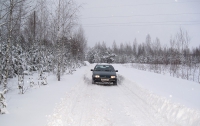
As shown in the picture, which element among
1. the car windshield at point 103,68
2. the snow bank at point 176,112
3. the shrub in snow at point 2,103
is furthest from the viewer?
the car windshield at point 103,68

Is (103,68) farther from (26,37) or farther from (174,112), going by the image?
(26,37)

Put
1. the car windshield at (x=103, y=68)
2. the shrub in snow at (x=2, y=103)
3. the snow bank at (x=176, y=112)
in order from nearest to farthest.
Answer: the shrub in snow at (x=2, y=103), the snow bank at (x=176, y=112), the car windshield at (x=103, y=68)

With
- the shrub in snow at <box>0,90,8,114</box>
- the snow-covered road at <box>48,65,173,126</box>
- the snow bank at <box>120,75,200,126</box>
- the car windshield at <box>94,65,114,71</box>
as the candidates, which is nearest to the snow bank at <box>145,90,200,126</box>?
the snow bank at <box>120,75,200,126</box>

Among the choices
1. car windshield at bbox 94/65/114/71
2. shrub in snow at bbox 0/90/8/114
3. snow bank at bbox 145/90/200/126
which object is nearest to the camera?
shrub in snow at bbox 0/90/8/114

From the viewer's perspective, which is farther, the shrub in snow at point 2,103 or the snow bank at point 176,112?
the snow bank at point 176,112

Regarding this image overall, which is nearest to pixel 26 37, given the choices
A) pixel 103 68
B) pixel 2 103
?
pixel 103 68

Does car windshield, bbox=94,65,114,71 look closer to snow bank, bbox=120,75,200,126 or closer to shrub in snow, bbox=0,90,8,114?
snow bank, bbox=120,75,200,126

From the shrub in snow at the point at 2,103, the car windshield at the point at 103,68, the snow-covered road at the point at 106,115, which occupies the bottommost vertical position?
the snow-covered road at the point at 106,115

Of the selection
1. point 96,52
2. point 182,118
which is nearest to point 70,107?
point 182,118

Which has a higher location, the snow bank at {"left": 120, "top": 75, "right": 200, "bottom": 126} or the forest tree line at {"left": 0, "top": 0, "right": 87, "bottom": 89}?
the forest tree line at {"left": 0, "top": 0, "right": 87, "bottom": 89}

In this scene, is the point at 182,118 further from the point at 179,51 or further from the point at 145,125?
the point at 179,51

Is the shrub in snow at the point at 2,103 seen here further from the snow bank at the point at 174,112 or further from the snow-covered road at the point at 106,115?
the snow bank at the point at 174,112

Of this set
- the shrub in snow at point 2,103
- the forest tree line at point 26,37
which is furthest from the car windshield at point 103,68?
the shrub in snow at point 2,103

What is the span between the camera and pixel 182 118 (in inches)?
182
